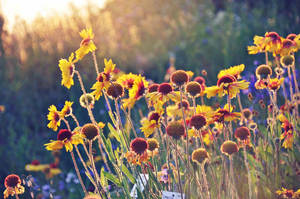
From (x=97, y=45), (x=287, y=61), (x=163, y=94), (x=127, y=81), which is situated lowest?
(x=163, y=94)

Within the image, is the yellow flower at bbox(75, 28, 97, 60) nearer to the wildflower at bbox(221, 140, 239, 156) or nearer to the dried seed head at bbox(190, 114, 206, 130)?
the dried seed head at bbox(190, 114, 206, 130)

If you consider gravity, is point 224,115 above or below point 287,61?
below

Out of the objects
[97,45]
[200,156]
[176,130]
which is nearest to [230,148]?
[200,156]

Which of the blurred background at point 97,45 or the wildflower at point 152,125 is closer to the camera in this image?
the wildflower at point 152,125

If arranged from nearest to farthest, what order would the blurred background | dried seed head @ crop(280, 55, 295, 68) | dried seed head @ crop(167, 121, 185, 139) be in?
dried seed head @ crop(167, 121, 185, 139), dried seed head @ crop(280, 55, 295, 68), the blurred background

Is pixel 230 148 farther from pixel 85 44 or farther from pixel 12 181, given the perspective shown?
pixel 12 181

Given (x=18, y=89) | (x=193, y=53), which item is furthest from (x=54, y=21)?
(x=193, y=53)

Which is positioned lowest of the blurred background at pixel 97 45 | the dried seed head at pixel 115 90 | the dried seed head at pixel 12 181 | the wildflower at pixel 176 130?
the dried seed head at pixel 12 181

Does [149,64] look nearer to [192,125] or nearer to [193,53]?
[193,53]

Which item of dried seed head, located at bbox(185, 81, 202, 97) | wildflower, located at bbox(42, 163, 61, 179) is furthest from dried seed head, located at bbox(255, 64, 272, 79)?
wildflower, located at bbox(42, 163, 61, 179)

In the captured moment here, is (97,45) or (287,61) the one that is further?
(97,45)

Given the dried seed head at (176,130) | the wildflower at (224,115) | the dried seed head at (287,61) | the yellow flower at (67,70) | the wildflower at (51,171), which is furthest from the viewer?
the wildflower at (51,171)

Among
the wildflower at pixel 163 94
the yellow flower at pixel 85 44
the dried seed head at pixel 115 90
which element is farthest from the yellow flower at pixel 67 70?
the wildflower at pixel 163 94

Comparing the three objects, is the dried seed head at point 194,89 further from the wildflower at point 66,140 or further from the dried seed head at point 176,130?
the wildflower at point 66,140
